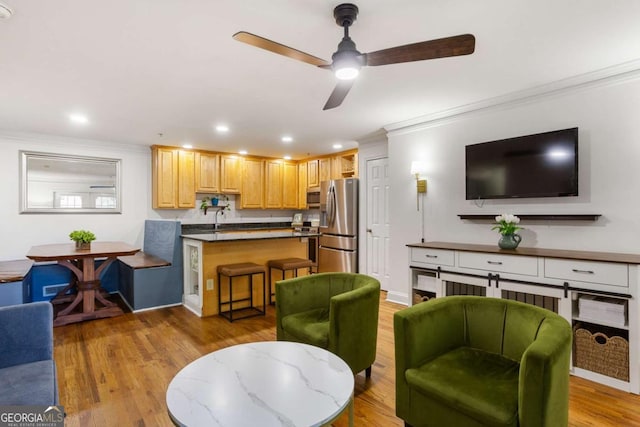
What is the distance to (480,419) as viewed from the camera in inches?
57.0

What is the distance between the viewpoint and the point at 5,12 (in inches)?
72.5

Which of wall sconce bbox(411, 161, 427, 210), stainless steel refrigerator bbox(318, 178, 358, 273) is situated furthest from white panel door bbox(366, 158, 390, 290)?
wall sconce bbox(411, 161, 427, 210)

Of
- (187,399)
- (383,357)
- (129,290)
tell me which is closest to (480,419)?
(187,399)

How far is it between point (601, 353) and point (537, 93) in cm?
222

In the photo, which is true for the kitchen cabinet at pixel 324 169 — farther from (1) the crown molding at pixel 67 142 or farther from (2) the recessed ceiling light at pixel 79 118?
(2) the recessed ceiling light at pixel 79 118

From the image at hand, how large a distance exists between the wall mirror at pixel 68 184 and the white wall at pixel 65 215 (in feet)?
0.25

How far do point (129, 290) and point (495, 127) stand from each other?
476 cm

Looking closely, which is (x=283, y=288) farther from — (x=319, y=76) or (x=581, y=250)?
(x=581, y=250)

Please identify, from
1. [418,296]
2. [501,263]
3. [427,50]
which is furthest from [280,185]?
[427,50]

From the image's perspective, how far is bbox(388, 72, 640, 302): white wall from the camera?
8.78 feet

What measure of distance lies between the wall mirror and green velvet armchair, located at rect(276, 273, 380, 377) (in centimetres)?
417

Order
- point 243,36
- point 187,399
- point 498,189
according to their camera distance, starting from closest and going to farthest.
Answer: point 187,399 < point 243,36 < point 498,189

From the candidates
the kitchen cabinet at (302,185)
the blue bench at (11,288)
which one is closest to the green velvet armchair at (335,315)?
the blue bench at (11,288)

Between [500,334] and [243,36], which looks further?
[500,334]
